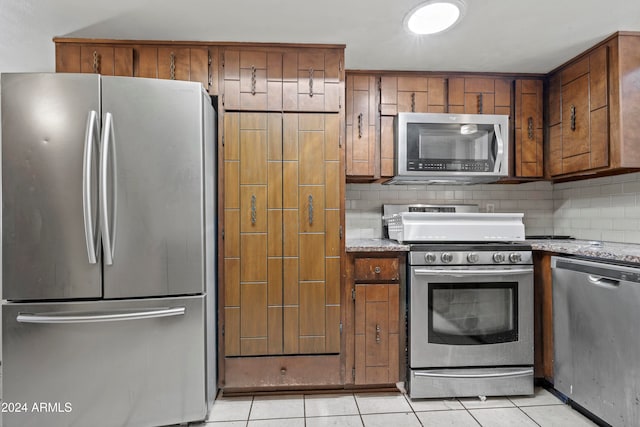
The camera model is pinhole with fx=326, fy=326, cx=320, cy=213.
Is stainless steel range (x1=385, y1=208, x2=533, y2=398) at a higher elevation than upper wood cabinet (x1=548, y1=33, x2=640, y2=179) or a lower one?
lower

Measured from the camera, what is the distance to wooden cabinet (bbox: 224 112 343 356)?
203 centimetres

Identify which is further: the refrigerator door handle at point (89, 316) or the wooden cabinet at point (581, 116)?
the wooden cabinet at point (581, 116)

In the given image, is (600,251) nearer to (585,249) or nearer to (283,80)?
(585,249)

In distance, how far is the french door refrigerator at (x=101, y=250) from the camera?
5.24ft

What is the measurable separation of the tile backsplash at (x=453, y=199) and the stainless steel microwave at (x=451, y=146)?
1.28 ft

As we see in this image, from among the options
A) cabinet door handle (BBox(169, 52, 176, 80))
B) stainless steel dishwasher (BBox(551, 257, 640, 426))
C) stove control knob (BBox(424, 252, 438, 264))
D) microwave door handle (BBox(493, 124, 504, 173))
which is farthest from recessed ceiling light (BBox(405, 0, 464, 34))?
stainless steel dishwasher (BBox(551, 257, 640, 426))

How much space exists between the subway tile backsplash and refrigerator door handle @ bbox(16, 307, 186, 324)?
155 cm

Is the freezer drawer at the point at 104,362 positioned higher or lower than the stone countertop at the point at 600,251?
lower

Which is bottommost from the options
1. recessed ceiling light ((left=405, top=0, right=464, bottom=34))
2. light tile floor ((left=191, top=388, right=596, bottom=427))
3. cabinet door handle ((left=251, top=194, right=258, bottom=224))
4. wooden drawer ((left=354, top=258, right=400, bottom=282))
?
light tile floor ((left=191, top=388, right=596, bottom=427))

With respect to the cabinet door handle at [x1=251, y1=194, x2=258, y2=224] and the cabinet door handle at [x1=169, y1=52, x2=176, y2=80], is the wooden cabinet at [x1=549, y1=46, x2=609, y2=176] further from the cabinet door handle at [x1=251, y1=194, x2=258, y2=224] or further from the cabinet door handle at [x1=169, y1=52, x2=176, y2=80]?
the cabinet door handle at [x1=169, y1=52, x2=176, y2=80]

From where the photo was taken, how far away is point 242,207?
2037 mm

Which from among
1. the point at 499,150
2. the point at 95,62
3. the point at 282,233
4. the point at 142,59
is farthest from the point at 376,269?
the point at 95,62

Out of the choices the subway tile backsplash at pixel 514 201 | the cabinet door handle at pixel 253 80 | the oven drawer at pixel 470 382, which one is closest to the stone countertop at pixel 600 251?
the subway tile backsplash at pixel 514 201

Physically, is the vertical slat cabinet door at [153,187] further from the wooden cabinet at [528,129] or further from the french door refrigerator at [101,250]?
the wooden cabinet at [528,129]
